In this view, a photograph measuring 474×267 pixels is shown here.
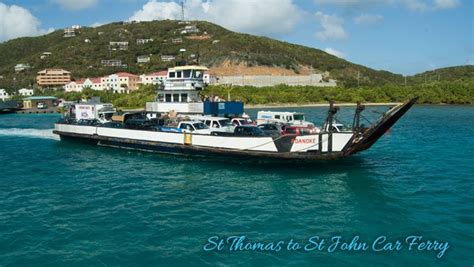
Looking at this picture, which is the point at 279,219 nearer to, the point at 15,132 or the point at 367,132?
the point at 367,132

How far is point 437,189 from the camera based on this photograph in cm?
2130

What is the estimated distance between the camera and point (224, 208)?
18.2 m

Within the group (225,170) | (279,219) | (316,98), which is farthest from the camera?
(316,98)

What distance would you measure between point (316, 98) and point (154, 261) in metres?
112

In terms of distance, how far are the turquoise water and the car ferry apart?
112 cm

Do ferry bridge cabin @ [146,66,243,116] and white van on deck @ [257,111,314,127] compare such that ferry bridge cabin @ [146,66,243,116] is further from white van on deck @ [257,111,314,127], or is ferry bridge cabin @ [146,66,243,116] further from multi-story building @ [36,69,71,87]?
multi-story building @ [36,69,71,87]

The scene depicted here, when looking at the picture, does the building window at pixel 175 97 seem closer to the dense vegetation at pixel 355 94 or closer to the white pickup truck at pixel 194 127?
the white pickup truck at pixel 194 127

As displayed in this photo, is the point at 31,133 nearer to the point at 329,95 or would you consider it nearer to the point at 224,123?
the point at 224,123

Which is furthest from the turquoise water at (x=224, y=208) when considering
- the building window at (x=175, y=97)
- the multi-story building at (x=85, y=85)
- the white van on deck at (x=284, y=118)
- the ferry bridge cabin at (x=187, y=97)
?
the multi-story building at (x=85, y=85)

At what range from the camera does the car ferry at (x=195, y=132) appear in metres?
24.7

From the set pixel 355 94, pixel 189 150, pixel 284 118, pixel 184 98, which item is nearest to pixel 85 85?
pixel 355 94

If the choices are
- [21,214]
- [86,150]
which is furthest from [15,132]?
[21,214]

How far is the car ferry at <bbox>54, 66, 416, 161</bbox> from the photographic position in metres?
24.7

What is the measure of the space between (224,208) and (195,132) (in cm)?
1239
